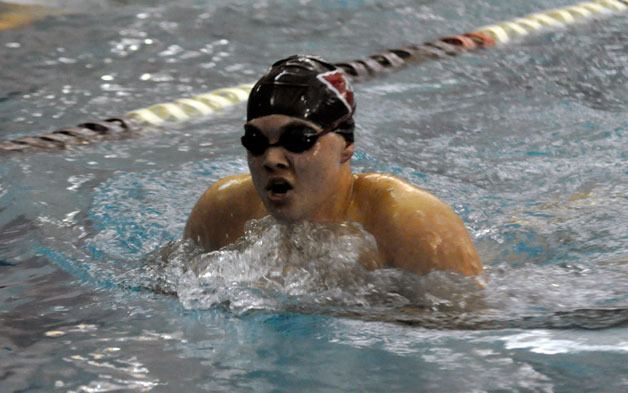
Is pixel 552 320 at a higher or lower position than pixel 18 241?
higher

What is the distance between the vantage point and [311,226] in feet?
9.64

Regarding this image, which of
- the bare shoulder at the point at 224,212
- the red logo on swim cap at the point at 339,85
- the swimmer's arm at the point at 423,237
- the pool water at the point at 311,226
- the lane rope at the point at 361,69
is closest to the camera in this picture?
the pool water at the point at 311,226

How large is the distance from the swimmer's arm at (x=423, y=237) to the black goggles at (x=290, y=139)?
10.6 inches

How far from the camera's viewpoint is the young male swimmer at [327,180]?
279cm

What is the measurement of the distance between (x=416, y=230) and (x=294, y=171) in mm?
340

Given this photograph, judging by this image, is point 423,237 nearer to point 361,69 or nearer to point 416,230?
point 416,230

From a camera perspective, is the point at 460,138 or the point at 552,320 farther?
the point at 460,138

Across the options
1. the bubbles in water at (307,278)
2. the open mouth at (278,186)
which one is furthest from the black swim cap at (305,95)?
the bubbles in water at (307,278)

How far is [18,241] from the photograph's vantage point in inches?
146

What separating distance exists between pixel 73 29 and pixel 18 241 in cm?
351

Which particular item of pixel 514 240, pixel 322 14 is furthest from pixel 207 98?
pixel 514 240

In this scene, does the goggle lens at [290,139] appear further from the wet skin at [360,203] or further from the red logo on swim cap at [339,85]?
the red logo on swim cap at [339,85]

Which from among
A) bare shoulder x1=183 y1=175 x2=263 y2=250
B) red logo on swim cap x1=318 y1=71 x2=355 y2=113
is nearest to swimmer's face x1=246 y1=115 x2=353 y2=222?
red logo on swim cap x1=318 y1=71 x2=355 y2=113

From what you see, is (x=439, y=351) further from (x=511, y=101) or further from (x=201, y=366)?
(x=511, y=101)
